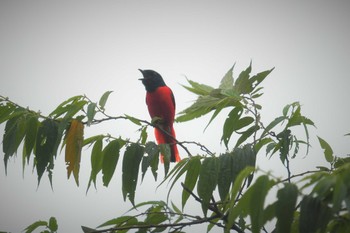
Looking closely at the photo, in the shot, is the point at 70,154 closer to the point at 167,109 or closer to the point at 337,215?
the point at 337,215

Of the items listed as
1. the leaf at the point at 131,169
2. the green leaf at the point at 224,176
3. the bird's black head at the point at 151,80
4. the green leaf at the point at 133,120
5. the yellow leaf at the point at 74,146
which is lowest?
the green leaf at the point at 224,176

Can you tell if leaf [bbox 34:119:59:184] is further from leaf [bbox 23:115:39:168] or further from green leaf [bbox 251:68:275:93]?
green leaf [bbox 251:68:275:93]

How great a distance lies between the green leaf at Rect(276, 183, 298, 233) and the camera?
2.73ft

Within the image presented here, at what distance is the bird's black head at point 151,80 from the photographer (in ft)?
15.6

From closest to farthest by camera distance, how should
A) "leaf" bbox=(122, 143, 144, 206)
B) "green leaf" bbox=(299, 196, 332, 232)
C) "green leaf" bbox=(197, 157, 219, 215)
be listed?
"green leaf" bbox=(299, 196, 332, 232) → "green leaf" bbox=(197, 157, 219, 215) → "leaf" bbox=(122, 143, 144, 206)

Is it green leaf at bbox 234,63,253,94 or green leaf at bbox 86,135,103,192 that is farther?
green leaf at bbox 234,63,253,94

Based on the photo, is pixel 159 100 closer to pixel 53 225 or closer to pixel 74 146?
pixel 53 225

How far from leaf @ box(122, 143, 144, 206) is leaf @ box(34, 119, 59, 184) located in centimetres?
30

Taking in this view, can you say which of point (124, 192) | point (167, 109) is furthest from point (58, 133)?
point (167, 109)

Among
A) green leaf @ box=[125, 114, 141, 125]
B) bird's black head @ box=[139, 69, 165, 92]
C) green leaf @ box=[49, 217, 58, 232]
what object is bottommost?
green leaf @ box=[49, 217, 58, 232]

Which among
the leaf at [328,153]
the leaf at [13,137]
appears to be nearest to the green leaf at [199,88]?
the leaf at [328,153]

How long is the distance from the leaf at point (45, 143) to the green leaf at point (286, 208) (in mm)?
947

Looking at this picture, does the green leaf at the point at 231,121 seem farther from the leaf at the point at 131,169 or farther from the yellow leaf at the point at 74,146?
the yellow leaf at the point at 74,146

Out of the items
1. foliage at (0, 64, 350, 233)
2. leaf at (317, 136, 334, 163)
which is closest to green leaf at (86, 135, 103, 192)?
foliage at (0, 64, 350, 233)
